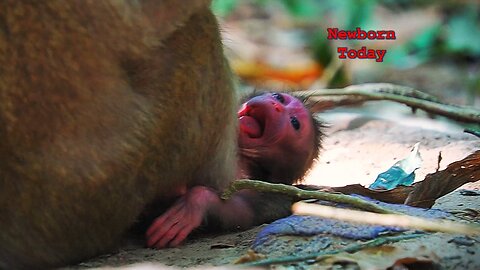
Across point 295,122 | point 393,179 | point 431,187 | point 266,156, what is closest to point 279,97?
point 295,122

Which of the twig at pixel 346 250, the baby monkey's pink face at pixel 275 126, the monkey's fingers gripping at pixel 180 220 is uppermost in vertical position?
the baby monkey's pink face at pixel 275 126

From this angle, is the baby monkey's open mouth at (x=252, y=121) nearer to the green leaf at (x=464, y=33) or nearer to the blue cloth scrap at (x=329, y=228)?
the blue cloth scrap at (x=329, y=228)

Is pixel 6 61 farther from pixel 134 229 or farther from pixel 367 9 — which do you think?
pixel 367 9

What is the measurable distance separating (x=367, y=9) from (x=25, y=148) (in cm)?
580

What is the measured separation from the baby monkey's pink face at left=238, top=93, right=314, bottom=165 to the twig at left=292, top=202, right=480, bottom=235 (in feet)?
1.92

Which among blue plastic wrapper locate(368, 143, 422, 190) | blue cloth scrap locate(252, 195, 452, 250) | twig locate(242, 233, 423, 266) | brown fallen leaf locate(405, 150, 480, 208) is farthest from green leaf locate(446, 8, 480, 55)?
twig locate(242, 233, 423, 266)

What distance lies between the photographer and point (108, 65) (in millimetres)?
2256

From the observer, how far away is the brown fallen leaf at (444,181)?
2891 millimetres

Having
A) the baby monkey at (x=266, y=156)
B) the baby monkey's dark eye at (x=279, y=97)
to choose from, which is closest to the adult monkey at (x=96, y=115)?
the baby monkey at (x=266, y=156)

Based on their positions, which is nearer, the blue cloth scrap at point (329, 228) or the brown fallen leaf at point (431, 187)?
the blue cloth scrap at point (329, 228)

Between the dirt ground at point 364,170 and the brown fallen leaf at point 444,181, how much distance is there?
45 mm

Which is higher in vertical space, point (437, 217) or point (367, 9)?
point (367, 9)

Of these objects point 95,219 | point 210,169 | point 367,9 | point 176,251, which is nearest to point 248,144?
point 210,169

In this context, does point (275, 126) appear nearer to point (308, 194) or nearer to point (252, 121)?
point (252, 121)
